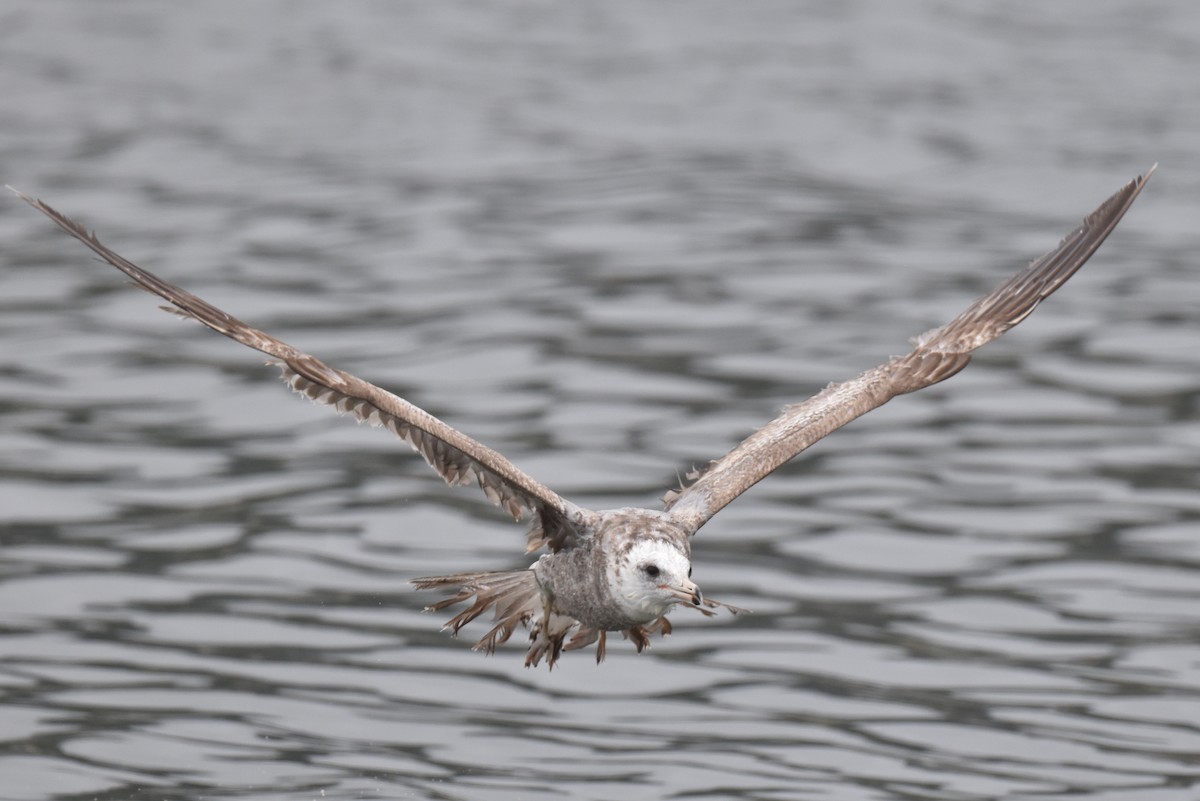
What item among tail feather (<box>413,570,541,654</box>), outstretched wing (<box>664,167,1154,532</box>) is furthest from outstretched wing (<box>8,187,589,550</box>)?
outstretched wing (<box>664,167,1154,532</box>)

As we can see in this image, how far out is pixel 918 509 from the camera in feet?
43.9

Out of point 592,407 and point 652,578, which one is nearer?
point 652,578

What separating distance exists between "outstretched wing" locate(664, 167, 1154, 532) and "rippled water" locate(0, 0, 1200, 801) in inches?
58.0

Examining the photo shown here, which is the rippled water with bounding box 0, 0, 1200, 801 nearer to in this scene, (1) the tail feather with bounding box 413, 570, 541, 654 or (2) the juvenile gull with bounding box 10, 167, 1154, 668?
(1) the tail feather with bounding box 413, 570, 541, 654

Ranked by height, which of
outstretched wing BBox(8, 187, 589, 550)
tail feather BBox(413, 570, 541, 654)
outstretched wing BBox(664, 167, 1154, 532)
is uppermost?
outstretched wing BBox(664, 167, 1154, 532)

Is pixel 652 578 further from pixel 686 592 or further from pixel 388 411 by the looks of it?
pixel 388 411

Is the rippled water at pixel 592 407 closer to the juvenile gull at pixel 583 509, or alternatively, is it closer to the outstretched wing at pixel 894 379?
the juvenile gull at pixel 583 509

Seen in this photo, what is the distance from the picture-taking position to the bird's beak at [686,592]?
8.18 metres

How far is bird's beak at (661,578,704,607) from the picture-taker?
818 cm

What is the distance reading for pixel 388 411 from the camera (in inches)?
327

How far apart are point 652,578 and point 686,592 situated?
0.17 m

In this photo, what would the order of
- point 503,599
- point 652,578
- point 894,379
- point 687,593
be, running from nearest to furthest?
point 687,593 < point 652,578 < point 503,599 < point 894,379

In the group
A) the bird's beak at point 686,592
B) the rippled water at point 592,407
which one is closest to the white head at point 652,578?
the bird's beak at point 686,592

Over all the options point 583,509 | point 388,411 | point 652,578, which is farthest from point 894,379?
point 388,411
